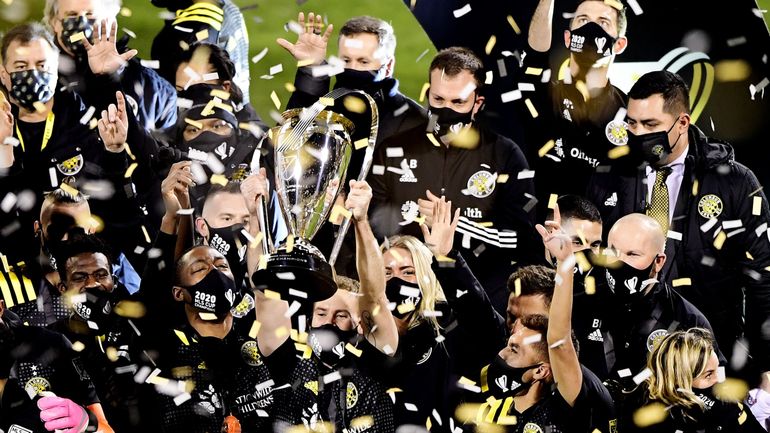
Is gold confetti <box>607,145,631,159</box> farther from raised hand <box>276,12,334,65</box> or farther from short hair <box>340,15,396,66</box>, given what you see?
raised hand <box>276,12,334,65</box>

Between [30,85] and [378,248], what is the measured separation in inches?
55.0

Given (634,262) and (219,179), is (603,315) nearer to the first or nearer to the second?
(634,262)

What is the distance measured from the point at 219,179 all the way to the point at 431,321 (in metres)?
0.94

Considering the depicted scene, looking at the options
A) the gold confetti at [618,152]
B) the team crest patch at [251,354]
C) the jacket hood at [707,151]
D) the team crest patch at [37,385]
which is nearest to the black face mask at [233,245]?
the team crest patch at [251,354]

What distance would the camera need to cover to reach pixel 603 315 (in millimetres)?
4664

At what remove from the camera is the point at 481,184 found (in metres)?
4.66

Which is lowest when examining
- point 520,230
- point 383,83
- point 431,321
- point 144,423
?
point 144,423

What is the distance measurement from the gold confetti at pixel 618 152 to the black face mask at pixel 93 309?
1933 mm

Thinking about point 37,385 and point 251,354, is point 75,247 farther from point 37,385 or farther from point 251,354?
point 251,354

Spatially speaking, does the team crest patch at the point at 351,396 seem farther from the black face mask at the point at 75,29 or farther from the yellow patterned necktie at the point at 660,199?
the black face mask at the point at 75,29

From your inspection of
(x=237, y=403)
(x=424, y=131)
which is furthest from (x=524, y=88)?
(x=237, y=403)

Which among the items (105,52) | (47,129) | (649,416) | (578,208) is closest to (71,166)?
(47,129)

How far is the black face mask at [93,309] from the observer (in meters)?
4.60

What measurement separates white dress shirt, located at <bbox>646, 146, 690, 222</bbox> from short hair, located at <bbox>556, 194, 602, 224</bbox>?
21cm
